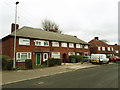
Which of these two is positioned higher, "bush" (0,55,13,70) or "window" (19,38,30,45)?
"window" (19,38,30,45)

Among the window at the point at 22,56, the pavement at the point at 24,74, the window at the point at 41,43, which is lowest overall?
the pavement at the point at 24,74

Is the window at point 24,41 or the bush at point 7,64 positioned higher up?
the window at point 24,41

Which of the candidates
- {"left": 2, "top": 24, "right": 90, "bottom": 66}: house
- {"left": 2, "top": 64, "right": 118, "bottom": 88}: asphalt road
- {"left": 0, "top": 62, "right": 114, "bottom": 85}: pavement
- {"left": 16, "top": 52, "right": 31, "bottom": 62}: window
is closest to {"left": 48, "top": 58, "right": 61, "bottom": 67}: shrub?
{"left": 0, "top": 62, "right": 114, "bottom": 85}: pavement

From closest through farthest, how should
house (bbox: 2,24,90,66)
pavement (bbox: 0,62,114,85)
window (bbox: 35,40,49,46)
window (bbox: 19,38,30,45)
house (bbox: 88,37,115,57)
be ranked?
1. pavement (bbox: 0,62,114,85)
2. house (bbox: 2,24,90,66)
3. window (bbox: 19,38,30,45)
4. window (bbox: 35,40,49,46)
5. house (bbox: 88,37,115,57)

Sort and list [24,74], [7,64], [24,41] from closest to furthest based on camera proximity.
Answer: [24,74] < [7,64] < [24,41]

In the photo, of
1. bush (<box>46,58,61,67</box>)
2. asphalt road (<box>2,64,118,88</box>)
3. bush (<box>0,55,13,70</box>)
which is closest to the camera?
asphalt road (<box>2,64,118,88</box>)

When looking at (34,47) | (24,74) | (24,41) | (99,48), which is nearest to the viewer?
(24,74)

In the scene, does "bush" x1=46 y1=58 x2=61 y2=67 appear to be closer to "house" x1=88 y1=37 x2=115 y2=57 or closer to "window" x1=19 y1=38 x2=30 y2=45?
"window" x1=19 y1=38 x2=30 y2=45

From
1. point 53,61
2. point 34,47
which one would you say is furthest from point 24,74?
point 34,47

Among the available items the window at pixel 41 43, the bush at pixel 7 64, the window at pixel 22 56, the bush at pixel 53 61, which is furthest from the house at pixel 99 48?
the bush at pixel 7 64

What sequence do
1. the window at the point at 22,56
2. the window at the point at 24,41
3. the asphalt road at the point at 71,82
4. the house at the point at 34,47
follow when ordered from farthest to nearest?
the window at the point at 24,41, the house at the point at 34,47, the window at the point at 22,56, the asphalt road at the point at 71,82

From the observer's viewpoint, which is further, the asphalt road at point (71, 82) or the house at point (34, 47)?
the house at point (34, 47)

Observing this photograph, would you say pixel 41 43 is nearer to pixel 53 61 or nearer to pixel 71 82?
pixel 53 61

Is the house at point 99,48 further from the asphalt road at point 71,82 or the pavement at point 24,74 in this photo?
the asphalt road at point 71,82
